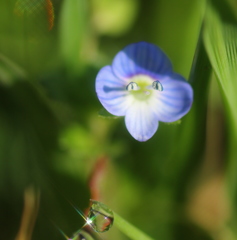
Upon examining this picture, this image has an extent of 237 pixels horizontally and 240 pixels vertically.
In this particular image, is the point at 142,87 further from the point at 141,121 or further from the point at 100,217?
the point at 100,217

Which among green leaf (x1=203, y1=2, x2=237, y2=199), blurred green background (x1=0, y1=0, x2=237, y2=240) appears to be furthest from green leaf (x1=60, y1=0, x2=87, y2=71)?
green leaf (x1=203, y1=2, x2=237, y2=199)

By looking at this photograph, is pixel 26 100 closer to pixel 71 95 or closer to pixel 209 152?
pixel 71 95

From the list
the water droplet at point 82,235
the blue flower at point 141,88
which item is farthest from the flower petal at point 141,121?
the water droplet at point 82,235

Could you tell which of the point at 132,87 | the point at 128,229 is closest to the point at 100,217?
the point at 128,229

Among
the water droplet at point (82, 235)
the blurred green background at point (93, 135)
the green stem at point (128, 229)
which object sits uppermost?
the blurred green background at point (93, 135)

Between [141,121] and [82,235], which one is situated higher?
[141,121]

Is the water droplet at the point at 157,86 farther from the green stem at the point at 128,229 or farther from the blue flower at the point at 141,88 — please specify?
the green stem at the point at 128,229

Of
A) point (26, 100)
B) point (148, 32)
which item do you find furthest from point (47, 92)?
point (148, 32)
